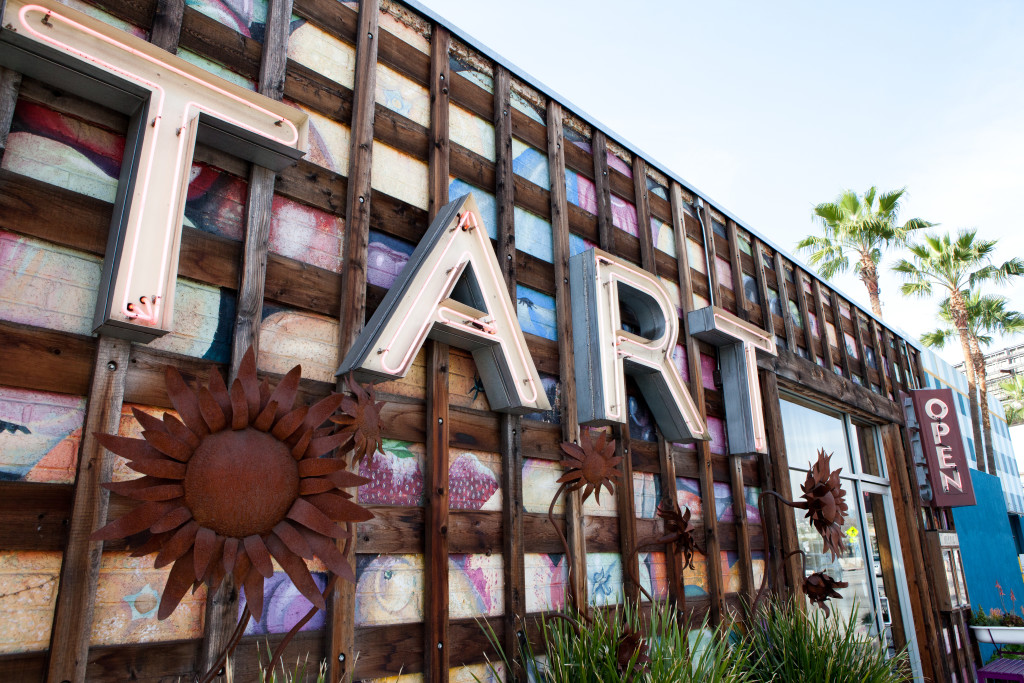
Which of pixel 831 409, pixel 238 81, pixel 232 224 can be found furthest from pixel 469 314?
pixel 831 409

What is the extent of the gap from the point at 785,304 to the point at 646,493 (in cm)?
282

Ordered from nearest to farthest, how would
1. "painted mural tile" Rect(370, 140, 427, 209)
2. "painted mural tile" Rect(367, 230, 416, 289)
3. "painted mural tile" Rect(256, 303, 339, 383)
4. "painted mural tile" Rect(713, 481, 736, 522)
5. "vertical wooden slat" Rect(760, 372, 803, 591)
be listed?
"painted mural tile" Rect(256, 303, 339, 383), "painted mural tile" Rect(367, 230, 416, 289), "painted mural tile" Rect(370, 140, 427, 209), "painted mural tile" Rect(713, 481, 736, 522), "vertical wooden slat" Rect(760, 372, 803, 591)

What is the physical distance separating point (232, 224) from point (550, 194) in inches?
70.9

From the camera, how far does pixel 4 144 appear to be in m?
1.73

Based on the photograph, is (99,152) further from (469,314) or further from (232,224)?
(469,314)

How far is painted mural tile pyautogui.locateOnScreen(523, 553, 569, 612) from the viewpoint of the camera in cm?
269

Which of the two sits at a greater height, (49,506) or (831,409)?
(831,409)

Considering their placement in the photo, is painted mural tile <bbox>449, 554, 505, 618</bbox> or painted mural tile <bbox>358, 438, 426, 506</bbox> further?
painted mural tile <bbox>449, 554, 505, 618</bbox>

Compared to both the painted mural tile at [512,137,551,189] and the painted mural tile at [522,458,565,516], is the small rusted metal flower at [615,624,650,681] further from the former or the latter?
the painted mural tile at [512,137,551,189]

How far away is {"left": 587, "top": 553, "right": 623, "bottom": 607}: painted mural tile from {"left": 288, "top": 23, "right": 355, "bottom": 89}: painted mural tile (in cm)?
241

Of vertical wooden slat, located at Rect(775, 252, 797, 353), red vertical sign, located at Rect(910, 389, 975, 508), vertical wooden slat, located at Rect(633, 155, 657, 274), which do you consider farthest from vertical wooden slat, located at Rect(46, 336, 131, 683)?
red vertical sign, located at Rect(910, 389, 975, 508)

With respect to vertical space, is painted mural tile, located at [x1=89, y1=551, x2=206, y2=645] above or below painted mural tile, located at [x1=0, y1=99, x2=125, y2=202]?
below

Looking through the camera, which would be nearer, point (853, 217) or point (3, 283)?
point (3, 283)

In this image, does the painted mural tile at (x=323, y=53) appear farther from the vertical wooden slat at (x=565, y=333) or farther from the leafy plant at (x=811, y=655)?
the leafy plant at (x=811, y=655)
